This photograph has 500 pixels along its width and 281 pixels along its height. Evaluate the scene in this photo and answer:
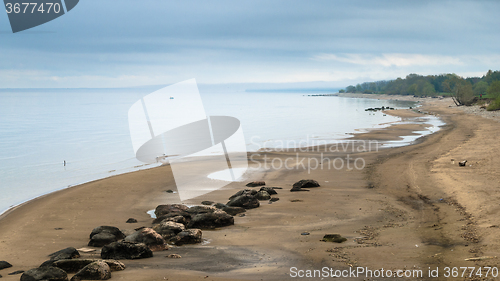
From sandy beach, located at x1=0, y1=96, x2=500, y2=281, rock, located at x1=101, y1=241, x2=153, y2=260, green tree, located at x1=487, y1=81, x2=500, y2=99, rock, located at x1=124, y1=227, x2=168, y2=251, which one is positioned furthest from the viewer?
green tree, located at x1=487, y1=81, x2=500, y2=99

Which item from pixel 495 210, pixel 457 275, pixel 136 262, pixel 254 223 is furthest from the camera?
pixel 254 223

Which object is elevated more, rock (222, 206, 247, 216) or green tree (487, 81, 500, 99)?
green tree (487, 81, 500, 99)

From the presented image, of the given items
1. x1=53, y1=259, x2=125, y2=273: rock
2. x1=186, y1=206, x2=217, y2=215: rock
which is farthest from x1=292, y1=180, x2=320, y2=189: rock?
x1=53, y1=259, x2=125, y2=273: rock

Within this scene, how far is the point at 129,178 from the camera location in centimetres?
1930

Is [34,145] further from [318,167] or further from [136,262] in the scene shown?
[136,262]

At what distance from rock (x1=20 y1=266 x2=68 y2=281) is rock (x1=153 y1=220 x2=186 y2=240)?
126 inches

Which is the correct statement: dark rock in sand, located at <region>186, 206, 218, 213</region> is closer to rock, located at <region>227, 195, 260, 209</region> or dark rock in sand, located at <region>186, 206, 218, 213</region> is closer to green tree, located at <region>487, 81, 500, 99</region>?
rock, located at <region>227, 195, 260, 209</region>

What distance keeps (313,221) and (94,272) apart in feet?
20.8

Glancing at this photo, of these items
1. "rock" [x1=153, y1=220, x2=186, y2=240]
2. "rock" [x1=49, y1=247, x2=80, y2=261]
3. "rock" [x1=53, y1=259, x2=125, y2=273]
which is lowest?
"rock" [x1=153, y1=220, x2=186, y2=240]

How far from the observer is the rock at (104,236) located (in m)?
9.21

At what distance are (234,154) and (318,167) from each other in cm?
824

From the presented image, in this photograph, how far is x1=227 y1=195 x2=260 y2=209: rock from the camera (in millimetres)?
12547

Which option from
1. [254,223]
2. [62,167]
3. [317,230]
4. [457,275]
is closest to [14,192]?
[62,167]

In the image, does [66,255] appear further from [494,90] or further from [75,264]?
[494,90]
